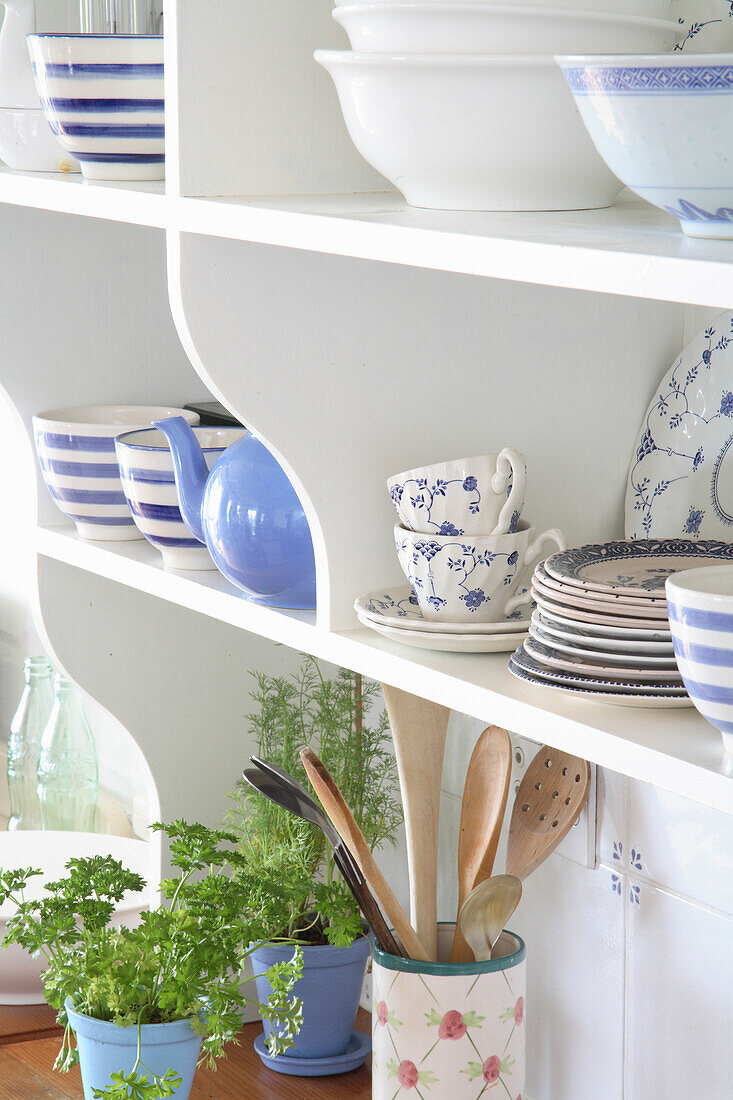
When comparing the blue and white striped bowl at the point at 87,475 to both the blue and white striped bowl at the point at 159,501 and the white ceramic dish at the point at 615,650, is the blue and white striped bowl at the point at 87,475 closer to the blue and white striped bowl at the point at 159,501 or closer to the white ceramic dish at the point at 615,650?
the blue and white striped bowl at the point at 159,501

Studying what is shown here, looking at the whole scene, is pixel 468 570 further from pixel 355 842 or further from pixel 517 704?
pixel 355 842

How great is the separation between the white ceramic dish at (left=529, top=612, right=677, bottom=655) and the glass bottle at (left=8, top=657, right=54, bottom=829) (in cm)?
142

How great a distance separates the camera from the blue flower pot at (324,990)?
4.17 feet

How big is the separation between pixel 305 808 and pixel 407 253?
0.56 meters

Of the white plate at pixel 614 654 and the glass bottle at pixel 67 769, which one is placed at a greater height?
the white plate at pixel 614 654

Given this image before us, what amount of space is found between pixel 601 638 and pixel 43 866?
104 centimetres

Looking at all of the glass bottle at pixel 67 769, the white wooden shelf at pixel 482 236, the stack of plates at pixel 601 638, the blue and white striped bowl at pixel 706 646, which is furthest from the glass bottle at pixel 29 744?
the blue and white striped bowl at pixel 706 646

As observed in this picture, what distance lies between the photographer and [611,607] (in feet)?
2.63

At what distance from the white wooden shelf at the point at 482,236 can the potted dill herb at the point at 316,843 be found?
1.90ft

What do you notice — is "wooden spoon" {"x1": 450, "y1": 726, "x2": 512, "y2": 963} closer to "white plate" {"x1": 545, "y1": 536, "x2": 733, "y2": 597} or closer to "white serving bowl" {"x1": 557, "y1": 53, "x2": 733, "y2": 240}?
"white plate" {"x1": 545, "y1": 536, "x2": 733, "y2": 597}

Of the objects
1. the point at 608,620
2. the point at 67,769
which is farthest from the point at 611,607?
the point at 67,769

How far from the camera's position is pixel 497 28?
82cm

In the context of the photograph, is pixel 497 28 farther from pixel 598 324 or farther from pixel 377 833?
pixel 377 833

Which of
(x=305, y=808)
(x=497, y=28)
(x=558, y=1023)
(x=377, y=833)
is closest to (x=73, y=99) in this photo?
(x=497, y=28)
